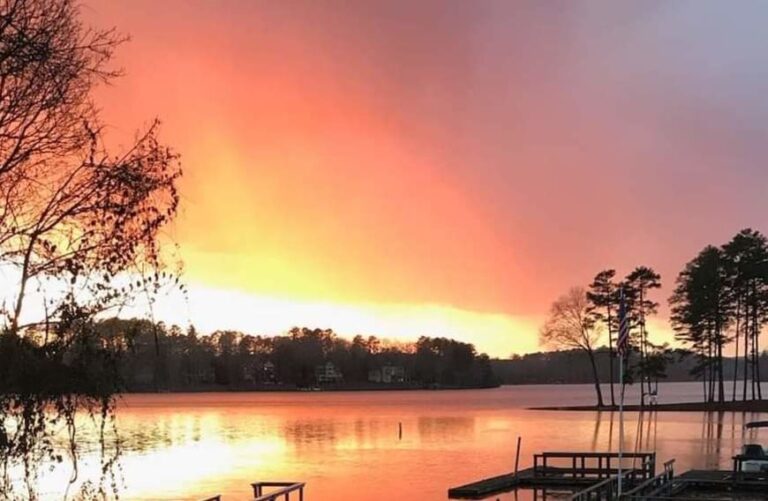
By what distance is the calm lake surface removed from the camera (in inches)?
1286

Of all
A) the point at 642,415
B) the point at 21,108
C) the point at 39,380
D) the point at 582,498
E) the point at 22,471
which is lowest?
the point at 642,415

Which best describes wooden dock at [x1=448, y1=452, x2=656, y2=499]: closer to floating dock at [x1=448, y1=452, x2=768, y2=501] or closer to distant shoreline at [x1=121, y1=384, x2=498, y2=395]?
floating dock at [x1=448, y1=452, x2=768, y2=501]

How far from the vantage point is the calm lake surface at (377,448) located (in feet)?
107

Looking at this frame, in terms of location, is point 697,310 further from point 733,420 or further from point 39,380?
point 39,380

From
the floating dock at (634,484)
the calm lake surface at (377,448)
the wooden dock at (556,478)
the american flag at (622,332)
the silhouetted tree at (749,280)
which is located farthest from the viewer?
the silhouetted tree at (749,280)

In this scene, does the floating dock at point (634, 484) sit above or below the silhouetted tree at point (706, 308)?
below

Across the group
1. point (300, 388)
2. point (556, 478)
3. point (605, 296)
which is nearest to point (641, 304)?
point (605, 296)

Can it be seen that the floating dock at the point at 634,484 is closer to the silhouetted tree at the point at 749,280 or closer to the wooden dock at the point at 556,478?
the wooden dock at the point at 556,478

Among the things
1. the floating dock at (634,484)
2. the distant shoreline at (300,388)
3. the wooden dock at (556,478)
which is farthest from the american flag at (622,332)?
the distant shoreline at (300,388)

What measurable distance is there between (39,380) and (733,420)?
208 feet

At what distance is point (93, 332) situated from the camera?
7.52 m

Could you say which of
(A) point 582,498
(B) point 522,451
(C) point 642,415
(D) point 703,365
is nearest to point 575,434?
(B) point 522,451

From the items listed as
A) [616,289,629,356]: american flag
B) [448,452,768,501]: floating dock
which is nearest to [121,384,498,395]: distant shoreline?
[448,452,768,501]: floating dock

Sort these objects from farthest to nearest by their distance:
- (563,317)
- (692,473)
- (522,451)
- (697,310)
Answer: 1. (563,317)
2. (697,310)
3. (522,451)
4. (692,473)
